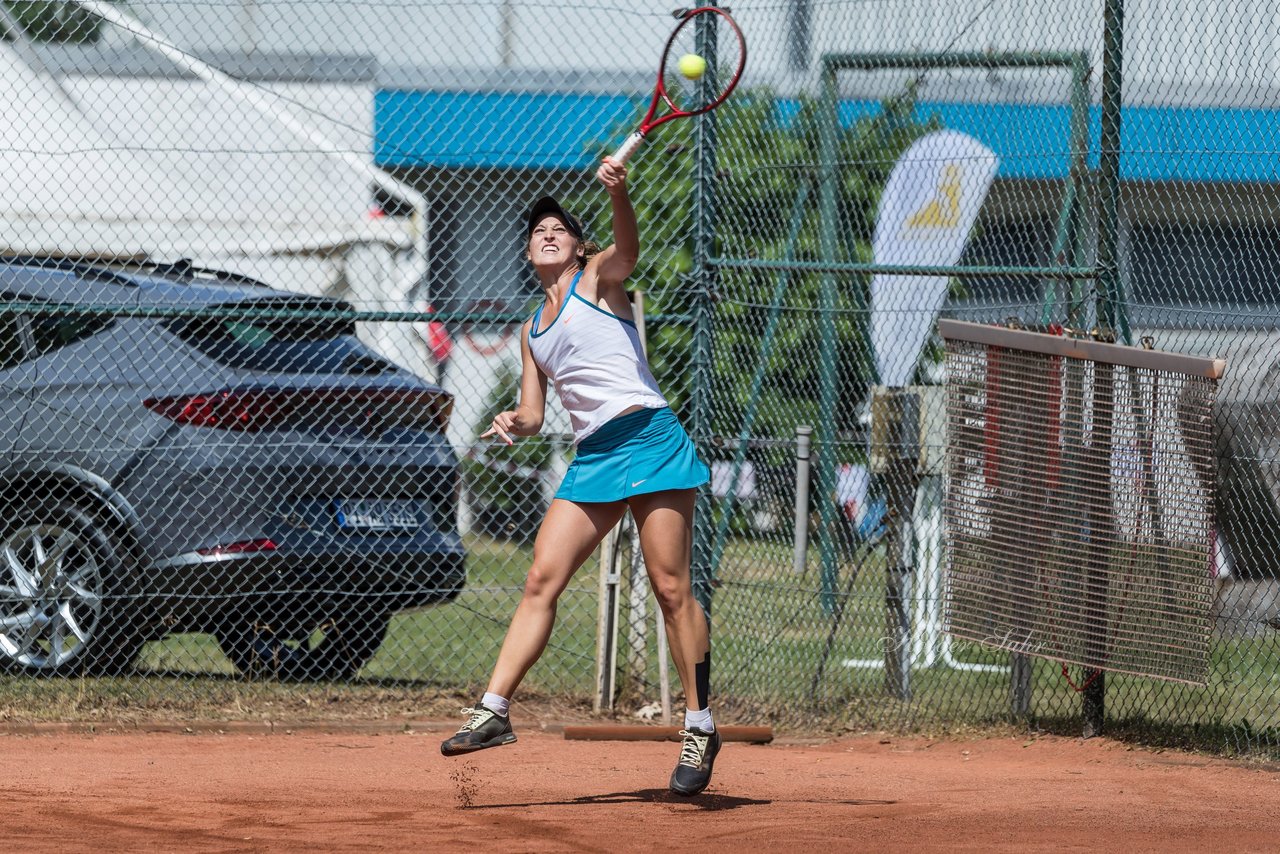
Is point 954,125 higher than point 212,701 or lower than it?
higher

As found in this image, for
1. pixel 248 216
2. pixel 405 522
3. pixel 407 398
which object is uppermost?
pixel 248 216

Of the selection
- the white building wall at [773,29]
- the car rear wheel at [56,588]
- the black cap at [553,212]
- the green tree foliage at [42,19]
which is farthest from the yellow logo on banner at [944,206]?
the green tree foliage at [42,19]

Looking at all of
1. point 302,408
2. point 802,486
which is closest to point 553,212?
point 302,408

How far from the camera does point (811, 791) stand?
6211mm

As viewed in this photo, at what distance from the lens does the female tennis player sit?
5.73 metres

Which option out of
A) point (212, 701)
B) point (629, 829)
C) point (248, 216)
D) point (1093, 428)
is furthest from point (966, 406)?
point (248, 216)

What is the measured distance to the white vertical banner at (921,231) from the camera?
7.81 meters

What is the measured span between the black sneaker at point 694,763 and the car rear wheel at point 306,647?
7.82 feet

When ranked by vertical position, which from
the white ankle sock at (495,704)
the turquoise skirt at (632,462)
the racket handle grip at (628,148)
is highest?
the racket handle grip at (628,148)

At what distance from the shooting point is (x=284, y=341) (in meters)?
7.76

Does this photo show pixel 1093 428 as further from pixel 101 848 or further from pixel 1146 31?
pixel 101 848

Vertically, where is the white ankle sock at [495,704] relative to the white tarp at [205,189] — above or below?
below

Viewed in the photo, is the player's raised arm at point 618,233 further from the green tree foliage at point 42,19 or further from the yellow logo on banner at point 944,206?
the green tree foliage at point 42,19

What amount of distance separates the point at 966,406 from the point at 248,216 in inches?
224
